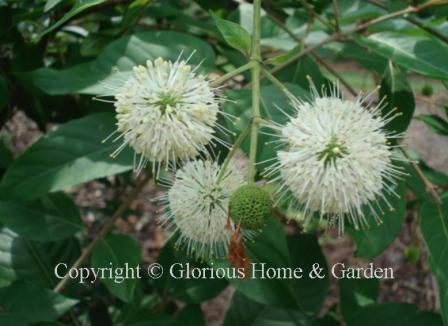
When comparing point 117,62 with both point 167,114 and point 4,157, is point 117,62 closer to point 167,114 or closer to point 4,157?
point 167,114

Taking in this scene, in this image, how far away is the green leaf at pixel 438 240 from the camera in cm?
112

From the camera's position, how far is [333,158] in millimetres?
1093

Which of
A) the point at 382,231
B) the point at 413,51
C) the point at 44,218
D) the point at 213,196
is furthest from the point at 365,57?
the point at 44,218

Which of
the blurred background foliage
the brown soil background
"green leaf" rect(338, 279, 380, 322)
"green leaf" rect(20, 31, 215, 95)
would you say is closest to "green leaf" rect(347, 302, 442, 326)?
the blurred background foliage

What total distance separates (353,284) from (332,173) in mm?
784

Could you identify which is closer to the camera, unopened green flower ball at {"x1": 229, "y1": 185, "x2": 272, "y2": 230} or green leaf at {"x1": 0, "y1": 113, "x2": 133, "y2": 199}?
unopened green flower ball at {"x1": 229, "y1": 185, "x2": 272, "y2": 230}

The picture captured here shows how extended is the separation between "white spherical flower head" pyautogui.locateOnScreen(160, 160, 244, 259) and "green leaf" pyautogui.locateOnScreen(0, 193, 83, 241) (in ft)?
1.22

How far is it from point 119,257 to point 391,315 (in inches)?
28.4

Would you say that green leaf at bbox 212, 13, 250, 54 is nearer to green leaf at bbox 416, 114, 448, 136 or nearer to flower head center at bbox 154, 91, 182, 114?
flower head center at bbox 154, 91, 182, 114

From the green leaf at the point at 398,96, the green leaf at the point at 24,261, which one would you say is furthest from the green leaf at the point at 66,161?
the green leaf at the point at 398,96

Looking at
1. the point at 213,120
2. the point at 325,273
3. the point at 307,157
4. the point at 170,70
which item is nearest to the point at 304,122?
the point at 307,157

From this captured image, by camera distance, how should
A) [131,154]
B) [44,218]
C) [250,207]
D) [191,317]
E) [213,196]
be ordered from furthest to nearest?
[191,317] → [44,218] → [131,154] → [213,196] → [250,207]

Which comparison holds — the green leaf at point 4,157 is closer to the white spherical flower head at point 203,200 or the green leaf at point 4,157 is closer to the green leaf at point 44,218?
the green leaf at point 44,218

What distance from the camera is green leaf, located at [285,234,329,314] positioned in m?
1.64
